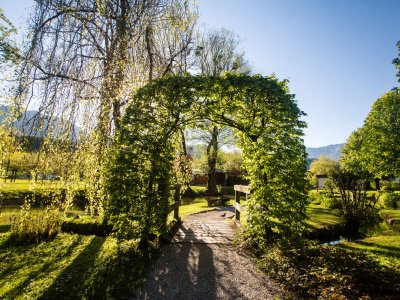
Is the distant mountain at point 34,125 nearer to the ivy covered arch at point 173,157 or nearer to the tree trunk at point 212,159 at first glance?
the ivy covered arch at point 173,157

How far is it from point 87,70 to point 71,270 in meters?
5.28

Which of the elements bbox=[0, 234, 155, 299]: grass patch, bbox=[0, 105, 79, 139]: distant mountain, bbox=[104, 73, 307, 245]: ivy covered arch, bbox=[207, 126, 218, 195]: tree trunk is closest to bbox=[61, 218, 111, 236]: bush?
bbox=[0, 234, 155, 299]: grass patch

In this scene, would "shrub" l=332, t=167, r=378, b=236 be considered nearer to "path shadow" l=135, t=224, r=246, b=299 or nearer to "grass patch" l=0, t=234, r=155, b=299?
"path shadow" l=135, t=224, r=246, b=299

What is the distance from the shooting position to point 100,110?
7676mm

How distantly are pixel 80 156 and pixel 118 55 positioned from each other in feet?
10.1

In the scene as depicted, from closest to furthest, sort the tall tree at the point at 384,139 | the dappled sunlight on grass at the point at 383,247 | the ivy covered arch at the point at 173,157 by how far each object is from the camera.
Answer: the dappled sunlight on grass at the point at 383,247, the ivy covered arch at the point at 173,157, the tall tree at the point at 384,139

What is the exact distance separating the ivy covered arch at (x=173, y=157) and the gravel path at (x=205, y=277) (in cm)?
92

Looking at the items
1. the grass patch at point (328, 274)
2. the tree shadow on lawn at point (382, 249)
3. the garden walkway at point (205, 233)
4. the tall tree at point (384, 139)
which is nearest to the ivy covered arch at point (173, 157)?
the grass patch at point (328, 274)

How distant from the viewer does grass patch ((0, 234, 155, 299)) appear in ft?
14.3

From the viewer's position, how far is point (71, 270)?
17.3ft

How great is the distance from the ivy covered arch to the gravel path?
923mm

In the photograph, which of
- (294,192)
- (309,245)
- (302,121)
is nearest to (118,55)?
(302,121)

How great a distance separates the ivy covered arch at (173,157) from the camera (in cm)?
644

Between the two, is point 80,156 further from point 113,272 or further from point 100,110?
point 113,272
